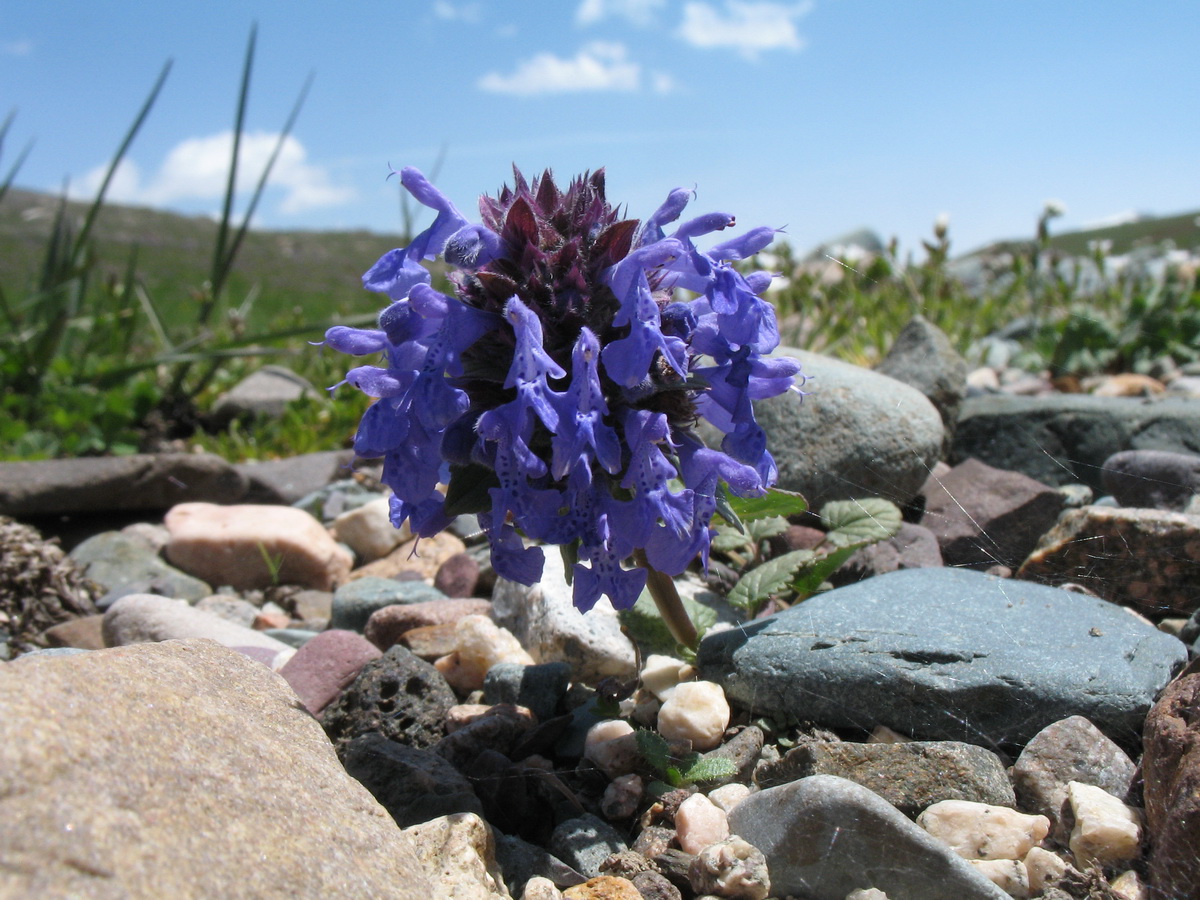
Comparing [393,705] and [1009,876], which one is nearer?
[1009,876]

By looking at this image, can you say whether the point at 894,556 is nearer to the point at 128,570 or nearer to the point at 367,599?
the point at 367,599

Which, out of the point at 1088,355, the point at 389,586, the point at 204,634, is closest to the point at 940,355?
the point at 1088,355

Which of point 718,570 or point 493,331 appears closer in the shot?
point 493,331

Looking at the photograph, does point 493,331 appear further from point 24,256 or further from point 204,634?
point 24,256

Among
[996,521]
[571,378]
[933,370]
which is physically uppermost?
[571,378]

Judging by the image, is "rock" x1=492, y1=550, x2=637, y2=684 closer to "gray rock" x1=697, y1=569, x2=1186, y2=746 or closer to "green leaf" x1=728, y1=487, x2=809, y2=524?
"gray rock" x1=697, y1=569, x2=1186, y2=746

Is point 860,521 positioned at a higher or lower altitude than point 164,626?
higher

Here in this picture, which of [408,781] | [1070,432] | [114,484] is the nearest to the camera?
[408,781]

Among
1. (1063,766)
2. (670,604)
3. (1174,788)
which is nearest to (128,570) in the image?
(670,604)
